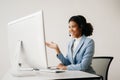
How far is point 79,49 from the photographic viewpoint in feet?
7.07

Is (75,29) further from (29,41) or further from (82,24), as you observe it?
(29,41)

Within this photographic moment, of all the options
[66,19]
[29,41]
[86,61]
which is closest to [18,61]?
[29,41]

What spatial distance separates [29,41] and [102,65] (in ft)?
3.23

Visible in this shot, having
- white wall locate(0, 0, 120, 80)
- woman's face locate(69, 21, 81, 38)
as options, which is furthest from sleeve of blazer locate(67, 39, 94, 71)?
white wall locate(0, 0, 120, 80)

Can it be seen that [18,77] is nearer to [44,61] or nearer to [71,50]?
[44,61]

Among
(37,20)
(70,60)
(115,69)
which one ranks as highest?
(37,20)

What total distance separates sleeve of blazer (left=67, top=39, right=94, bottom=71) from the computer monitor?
1.37 ft

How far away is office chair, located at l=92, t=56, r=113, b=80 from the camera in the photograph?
2.22 metres

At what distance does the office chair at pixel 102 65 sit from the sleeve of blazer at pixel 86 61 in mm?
244

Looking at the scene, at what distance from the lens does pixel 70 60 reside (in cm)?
223

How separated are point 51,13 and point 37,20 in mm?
1987

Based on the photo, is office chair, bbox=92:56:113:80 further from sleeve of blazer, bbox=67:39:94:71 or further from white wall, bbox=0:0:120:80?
white wall, bbox=0:0:120:80

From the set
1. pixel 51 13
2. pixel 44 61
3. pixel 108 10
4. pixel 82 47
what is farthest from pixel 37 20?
pixel 108 10

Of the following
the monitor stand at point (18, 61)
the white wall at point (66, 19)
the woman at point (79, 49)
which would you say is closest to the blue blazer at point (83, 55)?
the woman at point (79, 49)
